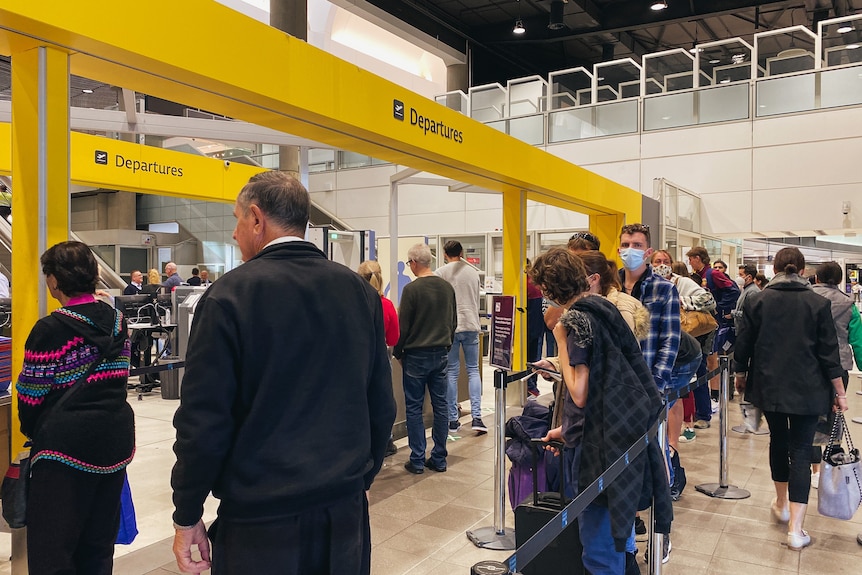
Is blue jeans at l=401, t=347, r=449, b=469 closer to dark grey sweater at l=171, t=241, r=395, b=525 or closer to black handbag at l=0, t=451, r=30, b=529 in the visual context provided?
black handbag at l=0, t=451, r=30, b=529

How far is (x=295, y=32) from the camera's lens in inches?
437

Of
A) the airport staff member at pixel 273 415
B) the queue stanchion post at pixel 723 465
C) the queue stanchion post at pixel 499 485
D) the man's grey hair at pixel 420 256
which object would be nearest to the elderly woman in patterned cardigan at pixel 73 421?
the airport staff member at pixel 273 415

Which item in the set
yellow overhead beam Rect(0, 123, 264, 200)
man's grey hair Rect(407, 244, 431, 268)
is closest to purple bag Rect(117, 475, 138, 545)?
man's grey hair Rect(407, 244, 431, 268)

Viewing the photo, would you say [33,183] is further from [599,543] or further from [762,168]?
[762,168]

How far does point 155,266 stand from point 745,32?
664 inches

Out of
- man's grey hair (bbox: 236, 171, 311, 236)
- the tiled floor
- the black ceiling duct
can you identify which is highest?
the black ceiling duct

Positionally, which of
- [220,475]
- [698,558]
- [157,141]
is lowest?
[698,558]

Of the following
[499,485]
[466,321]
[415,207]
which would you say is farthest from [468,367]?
[415,207]

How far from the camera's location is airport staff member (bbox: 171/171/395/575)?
4.62 feet

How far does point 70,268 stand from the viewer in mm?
2211

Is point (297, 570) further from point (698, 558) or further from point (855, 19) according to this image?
point (855, 19)

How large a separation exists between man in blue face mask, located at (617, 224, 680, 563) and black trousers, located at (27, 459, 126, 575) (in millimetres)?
2634

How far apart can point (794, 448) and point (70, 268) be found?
3592mm

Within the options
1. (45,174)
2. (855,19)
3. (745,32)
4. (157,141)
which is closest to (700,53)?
(855,19)
